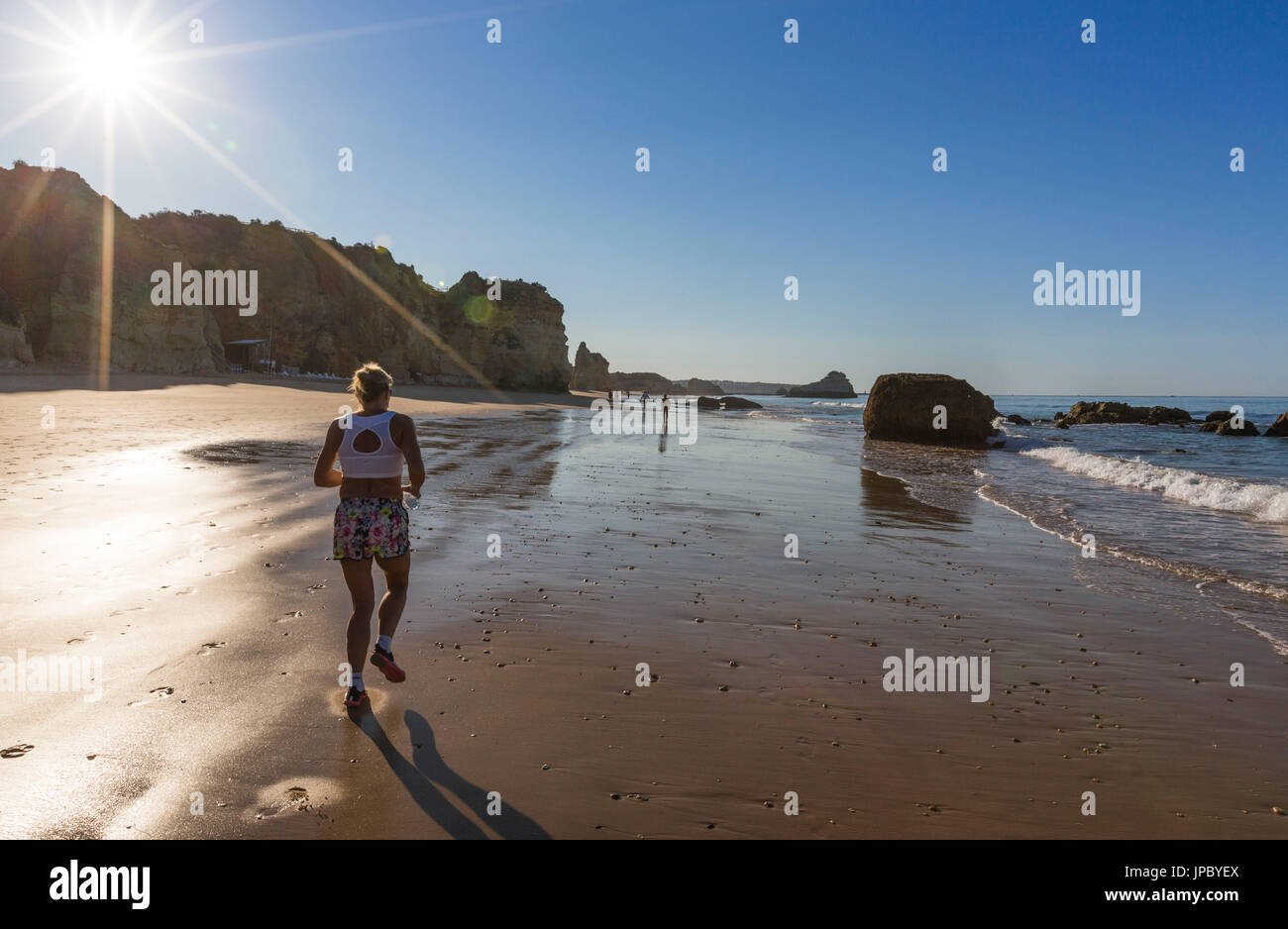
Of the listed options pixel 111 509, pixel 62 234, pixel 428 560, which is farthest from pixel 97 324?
pixel 428 560

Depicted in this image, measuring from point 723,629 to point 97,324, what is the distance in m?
46.8

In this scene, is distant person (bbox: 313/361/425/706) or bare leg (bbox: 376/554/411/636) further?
bare leg (bbox: 376/554/411/636)

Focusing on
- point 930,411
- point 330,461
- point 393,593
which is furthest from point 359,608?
point 930,411

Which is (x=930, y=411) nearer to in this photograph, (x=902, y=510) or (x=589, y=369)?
(x=902, y=510)

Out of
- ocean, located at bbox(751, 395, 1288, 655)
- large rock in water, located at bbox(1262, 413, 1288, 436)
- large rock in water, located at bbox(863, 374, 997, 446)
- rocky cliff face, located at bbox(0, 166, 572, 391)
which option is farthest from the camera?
large rock in water, located at bbox(1262, 413, 1288, 436)

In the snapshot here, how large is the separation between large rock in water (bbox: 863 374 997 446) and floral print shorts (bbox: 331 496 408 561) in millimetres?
32417

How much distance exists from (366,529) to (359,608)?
0.53 meters

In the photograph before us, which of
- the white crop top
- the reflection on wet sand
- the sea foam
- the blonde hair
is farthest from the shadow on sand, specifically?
the sea foam

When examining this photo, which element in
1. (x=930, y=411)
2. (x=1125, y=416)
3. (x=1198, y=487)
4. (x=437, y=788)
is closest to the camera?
(x=437, y=788)

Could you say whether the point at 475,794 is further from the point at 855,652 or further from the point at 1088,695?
the point at 1088,695

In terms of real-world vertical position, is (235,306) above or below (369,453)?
above

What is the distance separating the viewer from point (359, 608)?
4.43 m

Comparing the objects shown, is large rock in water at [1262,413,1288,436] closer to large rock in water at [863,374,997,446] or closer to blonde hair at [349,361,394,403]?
large rock in water at [863,374,997,446]

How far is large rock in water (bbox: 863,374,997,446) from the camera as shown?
3225cm
